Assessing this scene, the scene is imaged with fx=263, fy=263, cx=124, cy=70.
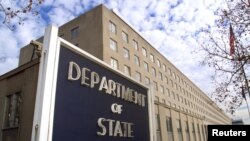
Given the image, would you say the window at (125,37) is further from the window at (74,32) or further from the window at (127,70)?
the window at (74,32)

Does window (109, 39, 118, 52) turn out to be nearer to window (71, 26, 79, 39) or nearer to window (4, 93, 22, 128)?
window (71, 26, 79, 39)

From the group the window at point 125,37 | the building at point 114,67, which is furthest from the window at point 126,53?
the window at point 125,37

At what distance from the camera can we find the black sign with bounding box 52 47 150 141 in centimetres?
612

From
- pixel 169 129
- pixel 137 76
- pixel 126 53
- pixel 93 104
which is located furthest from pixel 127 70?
pixel 93 104

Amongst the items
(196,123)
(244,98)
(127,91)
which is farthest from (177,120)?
(127,91)

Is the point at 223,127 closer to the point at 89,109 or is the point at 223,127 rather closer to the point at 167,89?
the point at 89,109

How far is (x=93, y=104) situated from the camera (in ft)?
23.1

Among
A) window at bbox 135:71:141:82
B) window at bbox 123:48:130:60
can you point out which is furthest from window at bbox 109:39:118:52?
window at bbox 135:71:141:82

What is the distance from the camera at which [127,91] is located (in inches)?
349

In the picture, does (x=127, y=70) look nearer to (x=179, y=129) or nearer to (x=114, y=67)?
(x=179, y=129)

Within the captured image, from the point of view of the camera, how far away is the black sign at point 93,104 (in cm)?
612

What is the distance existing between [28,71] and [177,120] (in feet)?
90.1

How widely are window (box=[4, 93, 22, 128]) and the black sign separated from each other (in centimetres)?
772

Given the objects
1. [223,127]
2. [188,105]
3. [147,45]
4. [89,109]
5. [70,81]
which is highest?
[147,45]
